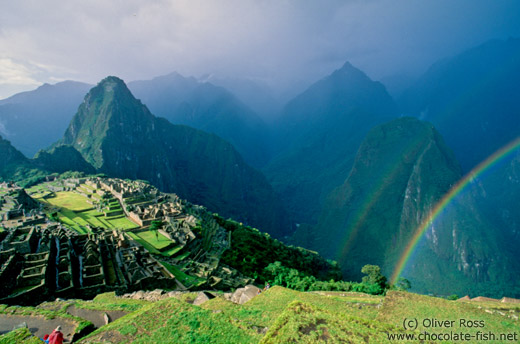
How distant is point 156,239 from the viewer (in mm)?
33688

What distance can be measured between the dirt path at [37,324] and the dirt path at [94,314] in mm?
1079

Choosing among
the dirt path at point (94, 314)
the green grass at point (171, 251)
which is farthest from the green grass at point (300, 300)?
the green grass at point (171, 251)

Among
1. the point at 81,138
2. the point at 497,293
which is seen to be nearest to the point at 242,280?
the point at 497,293

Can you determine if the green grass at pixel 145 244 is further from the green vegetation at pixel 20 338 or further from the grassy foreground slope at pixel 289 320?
the green vegetation at pixel 20 338

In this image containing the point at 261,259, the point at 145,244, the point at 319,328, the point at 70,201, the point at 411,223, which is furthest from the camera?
the point at 411,223

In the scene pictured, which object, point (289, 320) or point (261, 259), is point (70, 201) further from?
point (289, 320)

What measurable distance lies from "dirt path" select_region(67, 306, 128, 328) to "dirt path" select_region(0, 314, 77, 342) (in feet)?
3.54

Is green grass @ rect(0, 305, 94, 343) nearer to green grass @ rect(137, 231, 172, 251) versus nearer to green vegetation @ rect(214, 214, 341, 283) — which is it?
green grass @ rect(137, 231, 172, 251)

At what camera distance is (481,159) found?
18888cm

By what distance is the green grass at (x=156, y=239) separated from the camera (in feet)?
104

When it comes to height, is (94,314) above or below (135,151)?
below

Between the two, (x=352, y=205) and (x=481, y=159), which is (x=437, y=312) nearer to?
(x=352, y=205)

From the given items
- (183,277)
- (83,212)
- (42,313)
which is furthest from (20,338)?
(83,212)

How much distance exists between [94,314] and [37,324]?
2.02 meters
